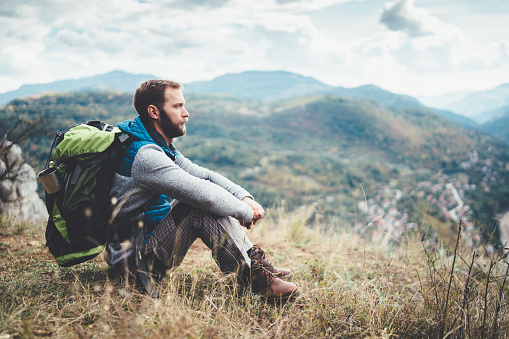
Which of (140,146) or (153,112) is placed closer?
(140,146)

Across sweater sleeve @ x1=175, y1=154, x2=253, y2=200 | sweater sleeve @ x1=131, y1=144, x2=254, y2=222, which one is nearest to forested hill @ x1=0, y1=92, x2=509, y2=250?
sweater sleeve @ x1=175, y1=154, x2=253, y2=200

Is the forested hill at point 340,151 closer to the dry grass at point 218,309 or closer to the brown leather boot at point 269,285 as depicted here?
the dry grass at point 218,309

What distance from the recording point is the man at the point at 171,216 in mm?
1645

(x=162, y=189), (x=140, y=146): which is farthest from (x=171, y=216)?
(x=140, y=146)

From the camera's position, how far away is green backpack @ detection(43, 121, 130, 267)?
1.63 metres

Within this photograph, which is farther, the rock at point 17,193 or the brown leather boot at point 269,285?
the rock at point 17,193

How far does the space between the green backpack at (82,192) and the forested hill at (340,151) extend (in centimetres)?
2684

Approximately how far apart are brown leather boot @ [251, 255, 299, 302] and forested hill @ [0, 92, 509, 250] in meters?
26.5

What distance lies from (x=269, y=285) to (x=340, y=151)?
90643mm

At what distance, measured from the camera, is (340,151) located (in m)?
88.2

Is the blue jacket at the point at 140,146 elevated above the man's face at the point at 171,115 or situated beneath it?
situated beneath

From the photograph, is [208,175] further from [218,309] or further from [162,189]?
[218,309]

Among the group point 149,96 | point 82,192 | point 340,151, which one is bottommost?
point 340,151

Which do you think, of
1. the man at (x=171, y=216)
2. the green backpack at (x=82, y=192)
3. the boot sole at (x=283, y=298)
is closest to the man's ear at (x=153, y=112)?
the man at (x=171, y=216)
